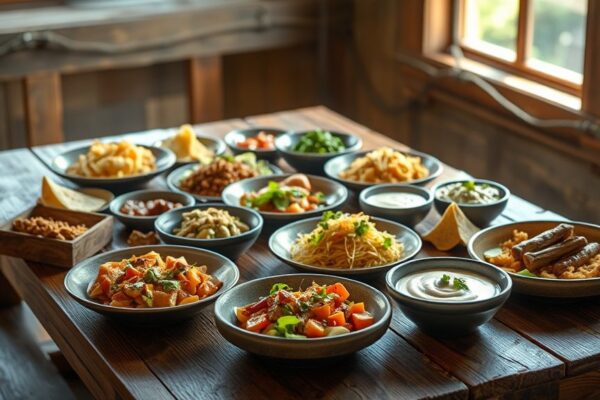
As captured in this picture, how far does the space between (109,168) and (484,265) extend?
1.44m

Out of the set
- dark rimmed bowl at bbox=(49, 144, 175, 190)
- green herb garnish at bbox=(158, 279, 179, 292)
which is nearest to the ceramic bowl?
green herb garnish at bbox=(158, 279, 179, 292)

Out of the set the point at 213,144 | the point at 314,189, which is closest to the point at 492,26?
the point at 213,144

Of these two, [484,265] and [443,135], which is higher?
[484,265]

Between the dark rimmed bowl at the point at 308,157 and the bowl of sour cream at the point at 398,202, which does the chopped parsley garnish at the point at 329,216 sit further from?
the dark rimmed bowl at the point at 308,157

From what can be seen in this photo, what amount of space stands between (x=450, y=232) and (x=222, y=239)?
2.08 ft

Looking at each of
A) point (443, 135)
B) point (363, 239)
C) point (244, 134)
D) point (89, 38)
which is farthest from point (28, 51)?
point (363, 239)

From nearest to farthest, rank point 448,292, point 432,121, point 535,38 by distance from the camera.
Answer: point 448,292 < point 535,38 < point 432,121

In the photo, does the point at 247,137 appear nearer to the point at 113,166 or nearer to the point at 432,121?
the point at 113,166

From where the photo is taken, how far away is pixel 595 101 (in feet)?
13.1

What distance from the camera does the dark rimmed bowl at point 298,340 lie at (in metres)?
2.09

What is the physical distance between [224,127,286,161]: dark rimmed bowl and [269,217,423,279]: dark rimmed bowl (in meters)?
0.75

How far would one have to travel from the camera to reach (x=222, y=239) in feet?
8.85

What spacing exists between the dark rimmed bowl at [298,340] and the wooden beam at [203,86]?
10.4ft

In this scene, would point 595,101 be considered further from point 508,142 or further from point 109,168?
point 109,168
